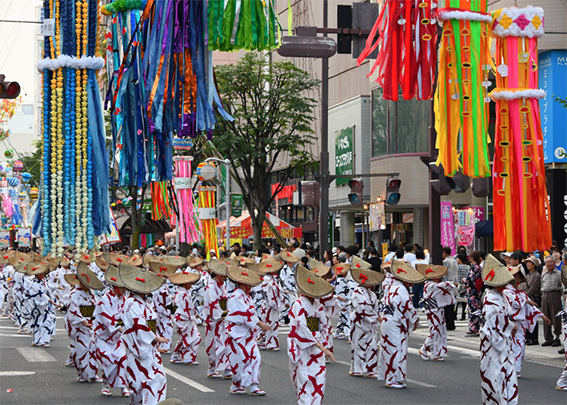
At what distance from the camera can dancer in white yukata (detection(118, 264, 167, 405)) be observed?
29.1 feet

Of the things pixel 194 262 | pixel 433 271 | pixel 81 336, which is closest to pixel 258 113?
pixel 194 262

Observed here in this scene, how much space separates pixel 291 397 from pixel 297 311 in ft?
6.21

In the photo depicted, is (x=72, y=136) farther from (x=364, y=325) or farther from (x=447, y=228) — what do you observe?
(x=447, y=228)

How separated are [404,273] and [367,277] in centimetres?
68

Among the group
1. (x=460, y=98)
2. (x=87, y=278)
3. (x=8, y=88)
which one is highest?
(x=460, y=98)

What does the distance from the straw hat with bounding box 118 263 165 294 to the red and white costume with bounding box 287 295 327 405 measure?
5.04ft

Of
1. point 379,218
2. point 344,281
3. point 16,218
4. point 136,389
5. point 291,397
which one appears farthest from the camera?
point 16,218

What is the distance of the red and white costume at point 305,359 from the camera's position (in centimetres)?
884

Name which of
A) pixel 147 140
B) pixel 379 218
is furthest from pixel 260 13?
pixel 379 218

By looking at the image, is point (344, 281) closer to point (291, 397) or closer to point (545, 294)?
point (545, 294)

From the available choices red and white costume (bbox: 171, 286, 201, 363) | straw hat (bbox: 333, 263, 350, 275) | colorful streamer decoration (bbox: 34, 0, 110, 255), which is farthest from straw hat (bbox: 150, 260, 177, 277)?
colorful streamer decoration (bbox: 34, 0, 110, 255)

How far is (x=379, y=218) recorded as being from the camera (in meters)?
25.7

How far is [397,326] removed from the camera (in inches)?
454

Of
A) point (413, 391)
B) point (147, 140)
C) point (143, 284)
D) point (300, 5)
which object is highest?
point (300, 5)
